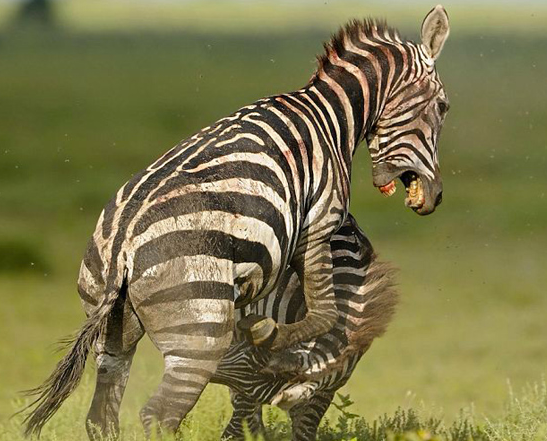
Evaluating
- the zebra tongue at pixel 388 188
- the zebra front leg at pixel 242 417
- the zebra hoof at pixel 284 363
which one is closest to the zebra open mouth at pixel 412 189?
the zebra tongue at pixel 388 188

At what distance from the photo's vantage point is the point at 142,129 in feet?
126

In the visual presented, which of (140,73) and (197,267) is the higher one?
(140,73)

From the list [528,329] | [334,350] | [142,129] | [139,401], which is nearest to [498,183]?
[142,129]

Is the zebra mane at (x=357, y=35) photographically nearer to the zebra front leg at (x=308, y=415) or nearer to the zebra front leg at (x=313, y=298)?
the zebra front leg at (x=313, y=298)

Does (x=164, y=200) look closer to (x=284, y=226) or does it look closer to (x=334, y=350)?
(x=284, y=226)

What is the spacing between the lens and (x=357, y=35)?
21.2 feet

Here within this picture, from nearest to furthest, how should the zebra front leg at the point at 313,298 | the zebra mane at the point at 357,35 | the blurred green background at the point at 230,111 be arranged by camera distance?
the zebra front leg at the point at 313,298 < the zebra mane at the point at 357,35 < the blurred green background at the point at 230,111

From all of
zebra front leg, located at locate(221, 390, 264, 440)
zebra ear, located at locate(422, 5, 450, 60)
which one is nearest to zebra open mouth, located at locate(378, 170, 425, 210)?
zebra ear, located at locate(422, 5, 450, 60)

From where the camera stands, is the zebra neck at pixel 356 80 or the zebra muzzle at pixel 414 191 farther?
the zebra muzzle at pixel 414 191

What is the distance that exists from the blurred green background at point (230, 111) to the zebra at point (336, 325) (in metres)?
1.45

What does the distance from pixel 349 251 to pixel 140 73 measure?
153ft

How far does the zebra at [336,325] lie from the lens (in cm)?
635

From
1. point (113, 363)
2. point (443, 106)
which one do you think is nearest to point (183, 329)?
point (113, 363)

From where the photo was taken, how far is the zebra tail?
17.1 feet
